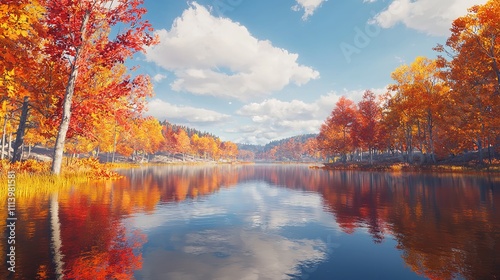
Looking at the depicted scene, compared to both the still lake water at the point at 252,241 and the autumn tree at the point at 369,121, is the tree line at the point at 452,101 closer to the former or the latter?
the autumn tree at the point at 369,121

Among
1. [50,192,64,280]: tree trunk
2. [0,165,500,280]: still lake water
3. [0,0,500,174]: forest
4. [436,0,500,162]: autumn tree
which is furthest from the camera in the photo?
[436,0,500,162]: autumn tree

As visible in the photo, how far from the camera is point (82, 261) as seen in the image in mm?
5008

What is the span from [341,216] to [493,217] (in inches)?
189

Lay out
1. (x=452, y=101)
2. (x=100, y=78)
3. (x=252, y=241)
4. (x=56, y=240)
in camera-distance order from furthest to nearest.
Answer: (x=452, y=101) → (x=100, y=78) → (x=252, y=241) → (x=56, y=240)

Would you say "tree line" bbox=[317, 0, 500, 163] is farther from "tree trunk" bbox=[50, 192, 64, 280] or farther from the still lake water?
"tree trunk" bbox=[50, 192, 64, 280]

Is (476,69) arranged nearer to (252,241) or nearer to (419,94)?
(419,94)

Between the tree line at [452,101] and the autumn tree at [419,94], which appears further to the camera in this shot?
the autumn tree at [419,94]

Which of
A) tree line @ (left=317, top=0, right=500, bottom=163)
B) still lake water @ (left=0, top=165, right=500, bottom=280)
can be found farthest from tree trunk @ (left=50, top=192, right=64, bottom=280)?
tree line @ (left=317, top=0, right=500, bottom=163)

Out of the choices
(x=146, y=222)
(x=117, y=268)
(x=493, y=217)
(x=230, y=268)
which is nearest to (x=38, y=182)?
(x=146, y=222)

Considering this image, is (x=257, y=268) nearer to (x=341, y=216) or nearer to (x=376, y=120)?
(x=341, y=216)

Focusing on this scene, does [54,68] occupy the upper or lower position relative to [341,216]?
upper

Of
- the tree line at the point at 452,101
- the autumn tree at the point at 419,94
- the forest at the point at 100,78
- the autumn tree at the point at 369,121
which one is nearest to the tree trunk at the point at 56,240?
the forest at the point at 100,78

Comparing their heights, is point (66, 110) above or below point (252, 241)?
above

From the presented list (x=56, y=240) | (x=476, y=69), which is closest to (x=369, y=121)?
(x=476, y=69)
